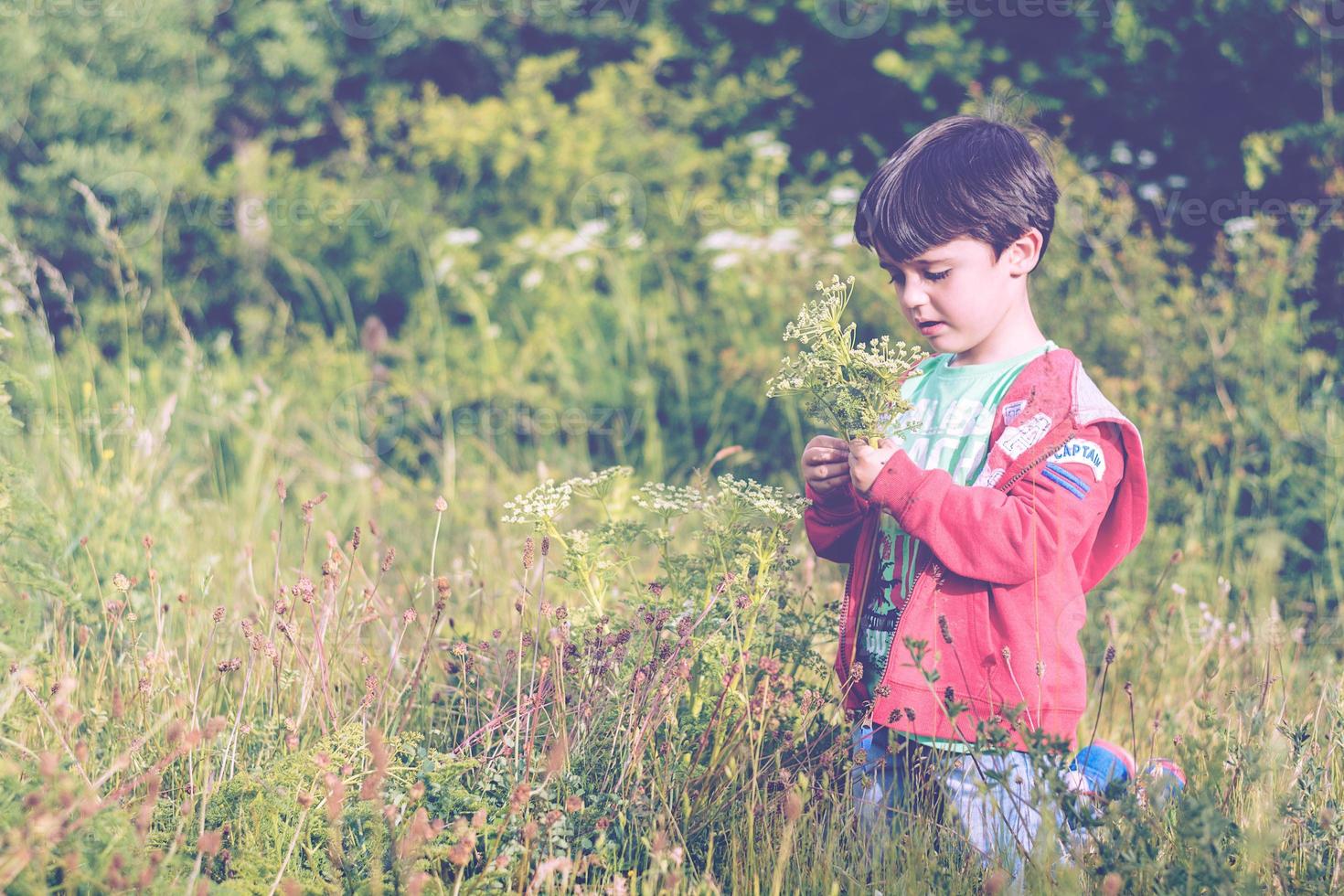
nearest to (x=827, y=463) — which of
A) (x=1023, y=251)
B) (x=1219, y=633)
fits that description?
(x=1023, y=251)

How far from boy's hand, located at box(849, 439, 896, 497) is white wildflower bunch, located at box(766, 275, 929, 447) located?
2 cm

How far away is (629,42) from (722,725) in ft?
19.2

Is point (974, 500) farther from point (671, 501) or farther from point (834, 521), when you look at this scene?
point (671, 501)

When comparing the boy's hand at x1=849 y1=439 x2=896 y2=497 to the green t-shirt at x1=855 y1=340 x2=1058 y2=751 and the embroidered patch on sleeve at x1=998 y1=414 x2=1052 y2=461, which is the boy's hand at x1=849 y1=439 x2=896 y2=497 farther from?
the embroidered patch on sleeve at x1=998 y1=414 x2=1052 y2=461

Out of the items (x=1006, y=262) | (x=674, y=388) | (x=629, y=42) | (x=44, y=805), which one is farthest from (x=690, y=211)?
(x=44, y=805)

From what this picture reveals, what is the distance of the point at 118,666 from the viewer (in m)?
2.74

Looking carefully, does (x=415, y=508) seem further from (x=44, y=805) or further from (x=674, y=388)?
(x=44, y=805)

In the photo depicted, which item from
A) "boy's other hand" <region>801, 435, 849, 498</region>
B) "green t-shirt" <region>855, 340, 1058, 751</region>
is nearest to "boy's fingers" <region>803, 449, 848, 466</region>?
"boy's other hand" <region>801, 435, 849, 498</region>

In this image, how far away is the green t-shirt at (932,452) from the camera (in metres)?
2.29

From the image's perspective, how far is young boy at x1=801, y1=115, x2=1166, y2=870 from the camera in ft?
7.01

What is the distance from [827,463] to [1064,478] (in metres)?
0.46

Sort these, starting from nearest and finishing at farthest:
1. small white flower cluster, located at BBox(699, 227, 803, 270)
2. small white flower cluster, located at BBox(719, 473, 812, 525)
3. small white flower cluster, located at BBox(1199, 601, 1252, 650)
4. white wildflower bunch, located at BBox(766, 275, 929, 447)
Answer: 1. white wildflower bunch, located at BBox(766, 275, 929, 447)
2. small white flower cluster, located at BBox(719, 473, 812, 525)
3. small white flower cluster, located at BBox(1199, 601, 1252, 650)
4. small white flower cluster, located at BBox(699, 227, 803, 270)

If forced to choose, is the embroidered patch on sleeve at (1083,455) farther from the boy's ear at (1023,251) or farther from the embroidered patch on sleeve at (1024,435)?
the boy's ear at (1023,251)

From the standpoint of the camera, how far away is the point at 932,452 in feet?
7.70
